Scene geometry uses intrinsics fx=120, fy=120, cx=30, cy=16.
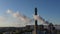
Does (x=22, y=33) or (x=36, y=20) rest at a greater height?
(x=36, y=20)

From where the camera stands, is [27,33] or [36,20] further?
[27,33]

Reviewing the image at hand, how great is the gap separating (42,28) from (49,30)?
2.76 metres

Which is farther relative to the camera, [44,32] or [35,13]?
[44,32]

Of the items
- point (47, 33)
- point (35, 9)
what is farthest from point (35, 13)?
point (47, 33)

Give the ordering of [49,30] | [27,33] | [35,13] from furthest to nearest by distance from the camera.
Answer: [49,30] → [27,33] → [35,13]

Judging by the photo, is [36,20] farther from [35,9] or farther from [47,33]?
[47,33]

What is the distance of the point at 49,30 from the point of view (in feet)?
146

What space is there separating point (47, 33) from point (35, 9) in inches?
570

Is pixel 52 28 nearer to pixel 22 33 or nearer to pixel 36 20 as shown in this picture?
pixel 22 33

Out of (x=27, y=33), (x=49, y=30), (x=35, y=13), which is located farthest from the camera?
(x=49, y=30)

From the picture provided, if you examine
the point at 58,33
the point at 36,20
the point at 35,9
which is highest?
the point at 35,9

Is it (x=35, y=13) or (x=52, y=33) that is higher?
(x=35, y=13)

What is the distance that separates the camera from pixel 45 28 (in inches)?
1815

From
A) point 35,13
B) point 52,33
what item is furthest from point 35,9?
point 52,33
